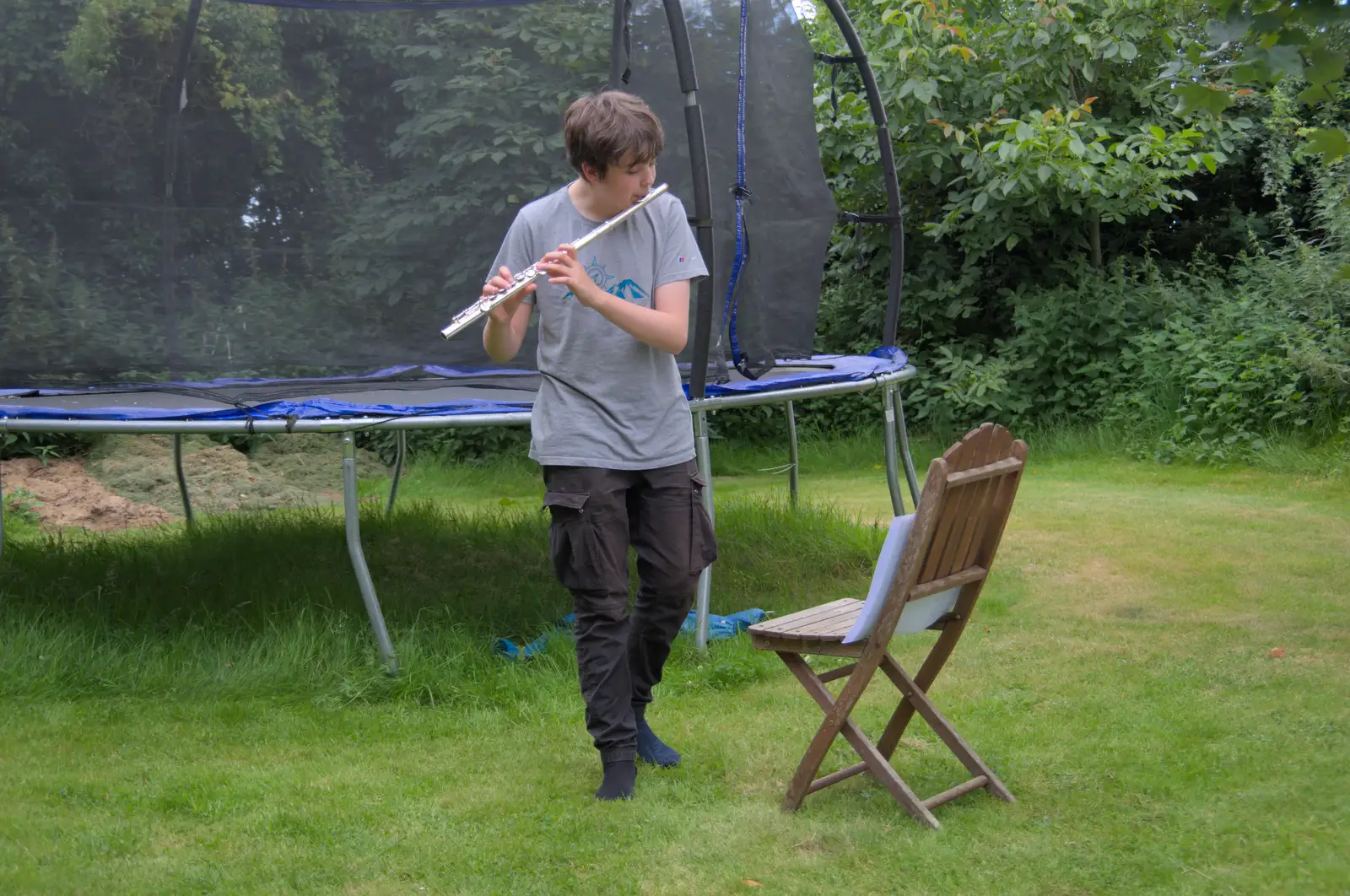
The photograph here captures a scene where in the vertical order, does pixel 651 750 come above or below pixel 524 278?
below

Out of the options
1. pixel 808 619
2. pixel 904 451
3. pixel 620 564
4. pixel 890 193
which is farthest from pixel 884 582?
pixel 890 193

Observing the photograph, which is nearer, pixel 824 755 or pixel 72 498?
pixel 824 755

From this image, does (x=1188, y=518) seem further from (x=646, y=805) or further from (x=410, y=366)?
(x=646, y=805)

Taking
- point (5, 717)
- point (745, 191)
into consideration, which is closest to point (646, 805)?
point (5, 717)

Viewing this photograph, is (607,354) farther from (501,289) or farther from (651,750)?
(651,750)

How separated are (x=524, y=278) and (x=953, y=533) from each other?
0.92 meters

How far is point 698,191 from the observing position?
366cm

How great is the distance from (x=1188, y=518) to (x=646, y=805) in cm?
355

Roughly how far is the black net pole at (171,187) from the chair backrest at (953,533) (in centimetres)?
348

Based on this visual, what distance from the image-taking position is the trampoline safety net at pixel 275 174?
15.8 ft

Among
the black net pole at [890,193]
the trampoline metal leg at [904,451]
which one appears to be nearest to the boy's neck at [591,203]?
the trampoline metal leg at [904,451]

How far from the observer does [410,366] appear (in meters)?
5.12

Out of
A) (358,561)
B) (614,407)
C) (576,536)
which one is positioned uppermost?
(614,407)

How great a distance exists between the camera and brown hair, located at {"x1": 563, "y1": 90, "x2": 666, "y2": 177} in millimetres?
2510
